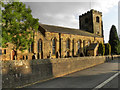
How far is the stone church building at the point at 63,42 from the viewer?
83.8ft

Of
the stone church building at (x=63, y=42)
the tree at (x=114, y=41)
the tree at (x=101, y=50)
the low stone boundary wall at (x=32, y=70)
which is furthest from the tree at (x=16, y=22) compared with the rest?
the tree at (x=114, y=41)

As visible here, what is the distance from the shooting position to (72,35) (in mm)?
36031

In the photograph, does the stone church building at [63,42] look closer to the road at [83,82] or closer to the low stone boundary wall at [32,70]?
the low stone boundary wall at [32,70]

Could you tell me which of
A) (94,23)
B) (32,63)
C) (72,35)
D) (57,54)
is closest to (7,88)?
(32,63)

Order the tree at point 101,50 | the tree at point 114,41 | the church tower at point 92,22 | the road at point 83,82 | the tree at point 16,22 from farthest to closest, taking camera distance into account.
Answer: the tree at point 114,41 → the church tower at point 92,22 → the tree at point 101,50 → the tree at point 16,22 → the road at point 83,82

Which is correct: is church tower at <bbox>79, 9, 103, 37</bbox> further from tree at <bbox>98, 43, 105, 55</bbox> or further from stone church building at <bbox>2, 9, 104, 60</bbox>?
tree at <bbox>98, 43, 105, 55</bbox>

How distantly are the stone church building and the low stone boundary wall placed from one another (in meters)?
7.50

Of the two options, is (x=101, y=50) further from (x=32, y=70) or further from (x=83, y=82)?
(x=32, y=70)

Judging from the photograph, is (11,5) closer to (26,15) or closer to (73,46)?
(26,15)

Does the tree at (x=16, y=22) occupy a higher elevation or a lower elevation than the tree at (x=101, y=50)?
higher

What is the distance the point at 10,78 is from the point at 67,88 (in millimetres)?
4858

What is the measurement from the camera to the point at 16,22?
1504cm

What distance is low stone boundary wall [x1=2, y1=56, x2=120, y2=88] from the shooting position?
8.67 m

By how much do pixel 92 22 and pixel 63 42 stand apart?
74.3 feet
